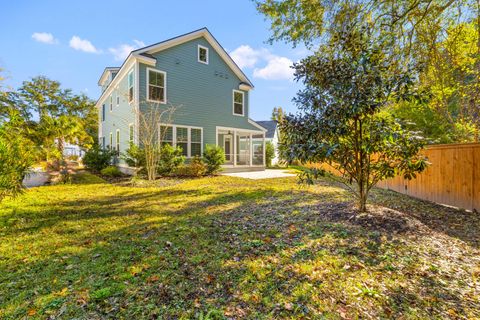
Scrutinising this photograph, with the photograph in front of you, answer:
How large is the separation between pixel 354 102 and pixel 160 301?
156 inches

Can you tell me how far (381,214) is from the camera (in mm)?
4523

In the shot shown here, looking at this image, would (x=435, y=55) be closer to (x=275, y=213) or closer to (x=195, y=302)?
(x=275, y=213)

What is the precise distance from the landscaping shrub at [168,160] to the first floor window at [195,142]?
1794 mm

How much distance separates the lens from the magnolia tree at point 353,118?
13.3 ft

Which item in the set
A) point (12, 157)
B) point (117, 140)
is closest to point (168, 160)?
point (117, 140)

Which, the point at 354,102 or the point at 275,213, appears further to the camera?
the point at 275,213

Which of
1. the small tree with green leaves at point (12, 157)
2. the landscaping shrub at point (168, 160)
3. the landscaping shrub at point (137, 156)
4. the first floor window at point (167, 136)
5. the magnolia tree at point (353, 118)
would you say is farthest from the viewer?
the first floor window at point (167, 136)

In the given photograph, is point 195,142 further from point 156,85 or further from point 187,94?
point 156,85

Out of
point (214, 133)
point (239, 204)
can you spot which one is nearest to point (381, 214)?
point (239, 204)

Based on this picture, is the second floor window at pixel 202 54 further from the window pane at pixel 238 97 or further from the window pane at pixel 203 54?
the window pane at pixel 238 97

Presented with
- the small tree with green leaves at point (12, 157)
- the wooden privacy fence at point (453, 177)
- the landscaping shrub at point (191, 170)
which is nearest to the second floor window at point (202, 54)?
the landscaping shrub at point (191, 170)

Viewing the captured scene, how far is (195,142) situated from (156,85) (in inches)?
149

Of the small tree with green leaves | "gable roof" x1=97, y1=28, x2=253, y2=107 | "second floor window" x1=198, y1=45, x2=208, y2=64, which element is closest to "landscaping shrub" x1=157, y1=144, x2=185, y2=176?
"gable roof" x1=97, y1=28, x2=253, y2=107

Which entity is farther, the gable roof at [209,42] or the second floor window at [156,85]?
the second floor window at [156,85]
